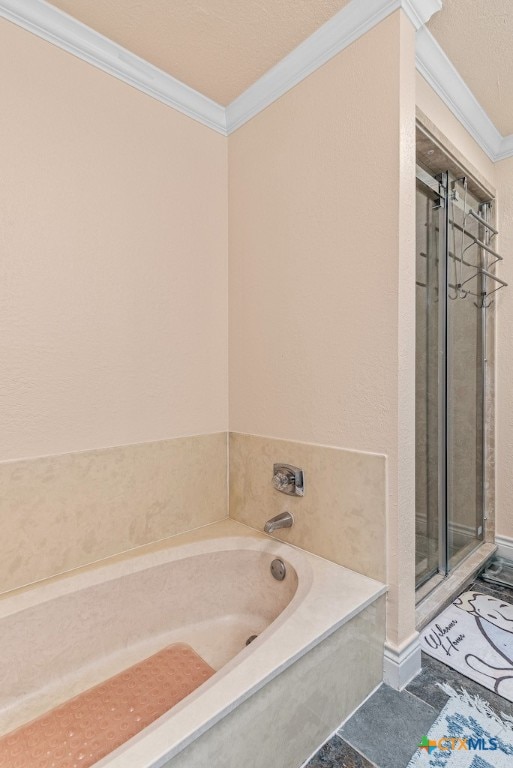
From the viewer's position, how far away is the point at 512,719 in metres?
1.17

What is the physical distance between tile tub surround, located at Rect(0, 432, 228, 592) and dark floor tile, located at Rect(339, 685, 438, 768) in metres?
0.97

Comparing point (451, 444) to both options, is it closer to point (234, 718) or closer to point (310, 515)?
point (310, 515)

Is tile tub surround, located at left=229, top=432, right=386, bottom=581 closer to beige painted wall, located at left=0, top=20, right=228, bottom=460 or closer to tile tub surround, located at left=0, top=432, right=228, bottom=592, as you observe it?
tile tub surround, located at left=0, top=432, right=228, bottom=592

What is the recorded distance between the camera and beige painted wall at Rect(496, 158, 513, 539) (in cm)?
221

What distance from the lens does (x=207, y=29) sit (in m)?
1.43

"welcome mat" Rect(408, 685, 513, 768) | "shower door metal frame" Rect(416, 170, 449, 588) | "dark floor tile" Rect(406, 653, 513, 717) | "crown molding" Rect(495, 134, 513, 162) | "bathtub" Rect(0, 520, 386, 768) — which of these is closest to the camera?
"bathtub" Rect(0, 520, 386, 768)

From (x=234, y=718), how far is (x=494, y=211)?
105 inches

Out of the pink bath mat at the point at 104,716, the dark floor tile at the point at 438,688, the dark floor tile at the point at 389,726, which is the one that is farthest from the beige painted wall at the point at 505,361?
the pink bath mat at the point at 104,716

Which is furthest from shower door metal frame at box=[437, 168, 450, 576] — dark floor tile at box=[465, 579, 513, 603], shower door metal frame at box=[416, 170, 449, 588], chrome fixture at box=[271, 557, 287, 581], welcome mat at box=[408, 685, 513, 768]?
chrome fixture at box=[271, 557, 287, 581]

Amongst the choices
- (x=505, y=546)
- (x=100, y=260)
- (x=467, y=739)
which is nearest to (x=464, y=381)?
(x=505, y=546)

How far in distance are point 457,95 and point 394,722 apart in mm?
2461

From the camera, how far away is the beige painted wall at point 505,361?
2.21m

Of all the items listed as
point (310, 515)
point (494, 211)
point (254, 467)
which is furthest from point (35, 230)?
point (494, 211)

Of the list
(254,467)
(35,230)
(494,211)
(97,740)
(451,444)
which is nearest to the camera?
(97,740)
